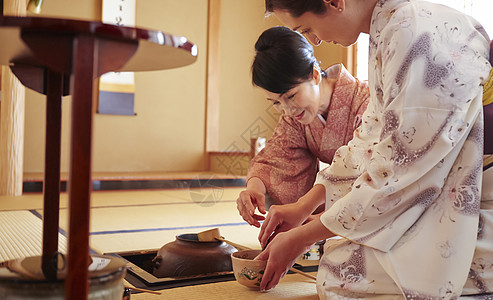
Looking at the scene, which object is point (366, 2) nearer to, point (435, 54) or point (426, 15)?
point (426, 15)

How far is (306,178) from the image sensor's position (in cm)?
267

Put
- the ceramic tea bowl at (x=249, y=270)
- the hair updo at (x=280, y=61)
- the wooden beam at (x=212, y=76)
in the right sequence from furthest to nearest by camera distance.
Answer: the wooden beam at (x=212, y=76) < the hair updo at (x=280, y=61) < the ceramic tea bowl at (x=249, y=270)

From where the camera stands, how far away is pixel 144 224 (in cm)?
345

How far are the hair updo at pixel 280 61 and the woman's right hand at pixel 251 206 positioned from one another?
47 cm

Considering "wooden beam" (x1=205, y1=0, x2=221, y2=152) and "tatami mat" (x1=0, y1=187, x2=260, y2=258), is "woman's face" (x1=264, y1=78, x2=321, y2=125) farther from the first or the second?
"wooden beam" (x1=205, y1=0, x2=221, y2=152)

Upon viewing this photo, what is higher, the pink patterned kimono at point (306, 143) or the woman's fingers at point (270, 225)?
the pink patterned kimono at point (306, 143)

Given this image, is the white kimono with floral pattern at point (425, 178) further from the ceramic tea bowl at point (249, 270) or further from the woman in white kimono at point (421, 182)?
the ceramic tea bowl at point (249, 270)

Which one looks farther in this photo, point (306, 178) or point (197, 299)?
point (306, 178)

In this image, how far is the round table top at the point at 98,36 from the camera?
3.01 feet

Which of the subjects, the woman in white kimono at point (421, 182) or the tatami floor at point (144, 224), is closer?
the woman in white kimono at point (421, 182)

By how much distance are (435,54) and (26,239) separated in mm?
2322

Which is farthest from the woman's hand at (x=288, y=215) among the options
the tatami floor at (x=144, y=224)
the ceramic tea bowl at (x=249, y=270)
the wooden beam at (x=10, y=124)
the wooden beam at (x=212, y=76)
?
the wooden beam at (x=212, y=76)

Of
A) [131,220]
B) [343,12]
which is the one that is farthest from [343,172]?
[131,220]

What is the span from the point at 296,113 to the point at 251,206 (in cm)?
52
